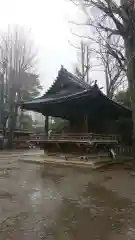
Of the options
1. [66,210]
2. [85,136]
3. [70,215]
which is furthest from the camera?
[85,136]

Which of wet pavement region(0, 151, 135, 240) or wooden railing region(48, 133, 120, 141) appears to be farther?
wooden railing region(48, 133, 120, 141)

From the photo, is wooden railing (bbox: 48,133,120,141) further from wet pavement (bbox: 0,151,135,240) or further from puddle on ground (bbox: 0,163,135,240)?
puddle on ground (bbox: 0,163,135,240)

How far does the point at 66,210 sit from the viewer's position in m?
5.69

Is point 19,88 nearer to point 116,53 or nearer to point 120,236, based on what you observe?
point 116,53

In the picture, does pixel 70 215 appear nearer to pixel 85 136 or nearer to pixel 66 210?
pixel 66 210

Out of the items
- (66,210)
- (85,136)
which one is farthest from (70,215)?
(85,136)

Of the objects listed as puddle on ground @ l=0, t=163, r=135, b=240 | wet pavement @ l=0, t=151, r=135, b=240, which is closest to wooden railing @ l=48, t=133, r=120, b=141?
wet pavement @ l=0, t=151, r=135, b=240

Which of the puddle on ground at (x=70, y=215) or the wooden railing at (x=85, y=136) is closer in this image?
the puddle on ground at (x=70, y=215)

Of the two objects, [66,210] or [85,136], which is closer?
[66,210]

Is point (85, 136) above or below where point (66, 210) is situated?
above

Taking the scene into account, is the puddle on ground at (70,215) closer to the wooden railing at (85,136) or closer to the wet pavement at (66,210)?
the wet pavement at (66,210)

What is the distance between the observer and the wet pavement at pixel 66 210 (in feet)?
14.0

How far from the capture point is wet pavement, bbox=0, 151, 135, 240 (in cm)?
428

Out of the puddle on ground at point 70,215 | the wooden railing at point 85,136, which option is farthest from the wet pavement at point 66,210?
the wooden railing at point 85,136
